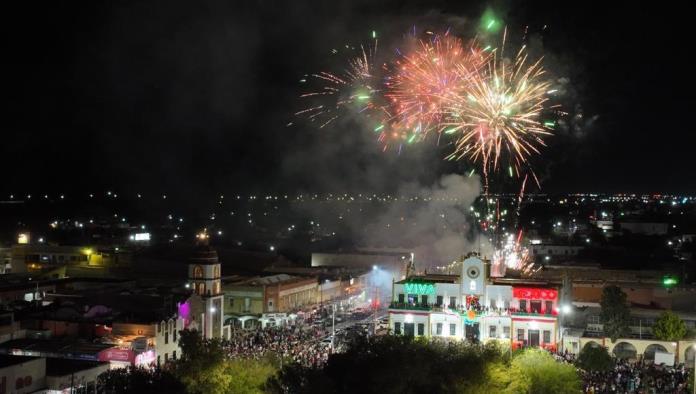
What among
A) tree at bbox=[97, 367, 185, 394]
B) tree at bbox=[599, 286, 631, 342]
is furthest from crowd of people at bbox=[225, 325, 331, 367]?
tree at bbox=[599, 286, 631, 342]

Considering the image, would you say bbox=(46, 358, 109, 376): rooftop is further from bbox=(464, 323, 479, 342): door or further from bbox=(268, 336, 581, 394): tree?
bbox=(464, 323, 479, 342): door

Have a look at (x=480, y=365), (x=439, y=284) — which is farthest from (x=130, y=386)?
(x=439, y=284)

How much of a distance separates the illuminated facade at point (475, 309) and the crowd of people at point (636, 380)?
503cm

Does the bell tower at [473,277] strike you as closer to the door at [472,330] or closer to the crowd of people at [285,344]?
the door at [472,330]

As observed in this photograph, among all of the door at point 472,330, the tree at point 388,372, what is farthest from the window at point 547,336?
the tree at point 388,372

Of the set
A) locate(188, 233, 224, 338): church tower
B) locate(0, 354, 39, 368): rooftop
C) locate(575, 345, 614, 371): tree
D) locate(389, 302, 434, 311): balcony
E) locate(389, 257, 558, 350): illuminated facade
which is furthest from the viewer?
locate(188, 233, 224, 338): church tower

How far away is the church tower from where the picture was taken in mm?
33719

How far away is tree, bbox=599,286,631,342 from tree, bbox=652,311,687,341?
1.18m

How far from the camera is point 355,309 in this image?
4316cm

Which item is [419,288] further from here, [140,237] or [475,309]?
[140,237]

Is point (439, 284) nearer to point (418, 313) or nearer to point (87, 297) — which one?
point (418, 313)

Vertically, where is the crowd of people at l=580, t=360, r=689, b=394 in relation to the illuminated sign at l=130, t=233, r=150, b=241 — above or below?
below

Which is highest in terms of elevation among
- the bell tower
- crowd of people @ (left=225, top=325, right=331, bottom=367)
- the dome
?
the dome

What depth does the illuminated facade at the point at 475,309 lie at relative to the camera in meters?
31.6
